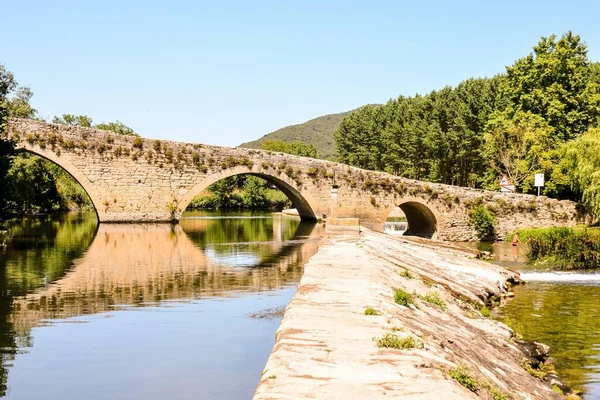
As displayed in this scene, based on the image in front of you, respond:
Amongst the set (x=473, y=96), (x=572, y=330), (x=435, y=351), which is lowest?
(x=572, y=330)

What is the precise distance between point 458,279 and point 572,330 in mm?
3709

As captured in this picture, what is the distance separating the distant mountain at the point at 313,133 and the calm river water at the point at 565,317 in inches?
Answer: 5746

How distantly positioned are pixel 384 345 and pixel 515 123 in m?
37.8

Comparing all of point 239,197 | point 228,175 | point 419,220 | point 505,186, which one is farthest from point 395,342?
point 239,197

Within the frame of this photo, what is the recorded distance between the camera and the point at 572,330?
483 inches

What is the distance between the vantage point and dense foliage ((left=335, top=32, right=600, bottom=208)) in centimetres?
3975

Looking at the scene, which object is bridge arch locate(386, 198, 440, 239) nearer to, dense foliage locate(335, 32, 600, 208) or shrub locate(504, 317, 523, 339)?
dense foliage locate(335, 32, 600, 208)

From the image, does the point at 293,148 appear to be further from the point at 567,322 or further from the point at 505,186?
the point at 567,322

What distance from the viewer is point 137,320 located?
34.6 feet

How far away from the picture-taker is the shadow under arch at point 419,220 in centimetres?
3644

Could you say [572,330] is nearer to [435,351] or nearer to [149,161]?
[435,351]

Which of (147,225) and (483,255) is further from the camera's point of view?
(147,225)

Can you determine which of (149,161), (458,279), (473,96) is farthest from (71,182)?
(458,279)

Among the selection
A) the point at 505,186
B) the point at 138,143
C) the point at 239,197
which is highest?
the point at 138,143
